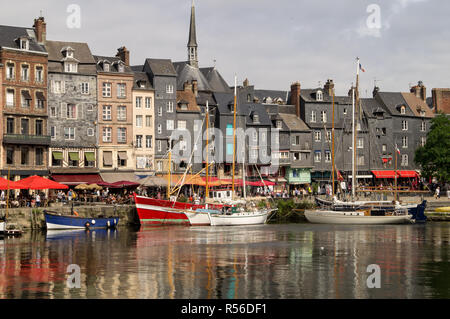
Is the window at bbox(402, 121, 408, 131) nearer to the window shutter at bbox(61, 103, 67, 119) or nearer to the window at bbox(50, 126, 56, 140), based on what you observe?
the window shutter at bbox(61, 103, 67, 119)

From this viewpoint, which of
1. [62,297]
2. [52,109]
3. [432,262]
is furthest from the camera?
[52,109]

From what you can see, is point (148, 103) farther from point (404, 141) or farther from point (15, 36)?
point (404, 141)

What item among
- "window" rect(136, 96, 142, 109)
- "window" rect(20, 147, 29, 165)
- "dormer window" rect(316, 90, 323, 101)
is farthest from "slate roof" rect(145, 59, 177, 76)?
"dormer window" rect(316, 90, 323, 101)

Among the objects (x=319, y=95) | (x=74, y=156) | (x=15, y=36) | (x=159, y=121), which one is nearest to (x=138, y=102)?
(x=159, y=121)

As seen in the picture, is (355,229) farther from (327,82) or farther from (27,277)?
(327,82)

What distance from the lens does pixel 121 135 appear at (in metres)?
83.1

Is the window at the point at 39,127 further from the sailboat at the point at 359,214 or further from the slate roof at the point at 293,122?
the slate roof at the point at 293,122

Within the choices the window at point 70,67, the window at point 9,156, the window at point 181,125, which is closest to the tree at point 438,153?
the window at point 181,125

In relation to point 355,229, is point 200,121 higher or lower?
higher

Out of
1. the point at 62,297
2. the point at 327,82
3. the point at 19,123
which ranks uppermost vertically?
the point at 327,82

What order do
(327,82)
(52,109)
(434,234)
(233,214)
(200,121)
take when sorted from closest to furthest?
(434,234) < (233,214) < (52,109) < (200,121) < (327,82)

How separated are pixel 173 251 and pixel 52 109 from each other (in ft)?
120

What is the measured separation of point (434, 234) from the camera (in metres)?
59.5

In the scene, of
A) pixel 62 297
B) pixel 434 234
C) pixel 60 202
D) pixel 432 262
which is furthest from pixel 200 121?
pixel 62 297
